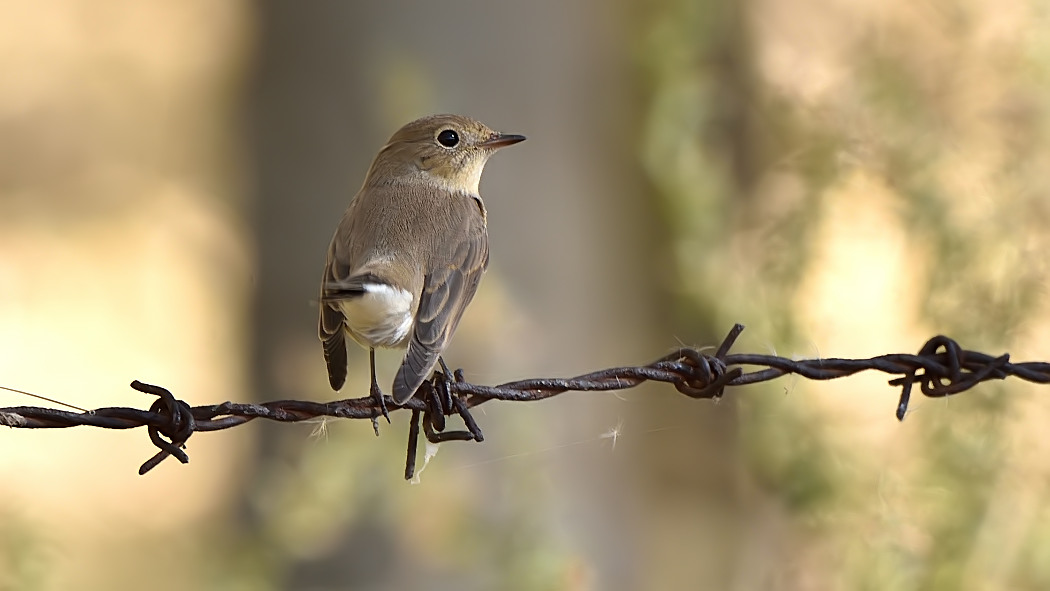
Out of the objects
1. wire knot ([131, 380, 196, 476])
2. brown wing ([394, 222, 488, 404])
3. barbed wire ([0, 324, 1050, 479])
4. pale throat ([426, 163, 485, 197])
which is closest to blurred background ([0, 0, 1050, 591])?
pale throat ([426, 163, 485, 197])

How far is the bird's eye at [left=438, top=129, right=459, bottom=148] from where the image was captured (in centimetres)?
328

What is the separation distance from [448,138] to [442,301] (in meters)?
0.70

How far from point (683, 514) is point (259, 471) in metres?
2.17

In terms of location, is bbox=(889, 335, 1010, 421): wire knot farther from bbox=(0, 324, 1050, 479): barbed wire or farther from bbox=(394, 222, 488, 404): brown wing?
bbox=(394, 222, 488, 404): brown wing

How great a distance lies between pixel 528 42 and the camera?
A: 468 cm

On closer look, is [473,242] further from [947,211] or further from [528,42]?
[947,211]

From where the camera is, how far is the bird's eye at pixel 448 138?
10.8 feet

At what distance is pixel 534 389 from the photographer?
7.02 ft

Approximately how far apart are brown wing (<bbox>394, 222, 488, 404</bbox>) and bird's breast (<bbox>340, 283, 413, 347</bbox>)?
4cm

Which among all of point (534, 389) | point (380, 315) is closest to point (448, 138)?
point (380, 315)

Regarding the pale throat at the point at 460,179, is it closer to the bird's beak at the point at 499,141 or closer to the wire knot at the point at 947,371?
the bird's beak at the point at 499,141

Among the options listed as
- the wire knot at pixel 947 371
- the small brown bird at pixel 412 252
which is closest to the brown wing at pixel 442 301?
the small brown bird at pixel 412 252

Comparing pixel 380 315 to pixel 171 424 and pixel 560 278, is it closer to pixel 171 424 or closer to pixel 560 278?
→ pixel 171 424

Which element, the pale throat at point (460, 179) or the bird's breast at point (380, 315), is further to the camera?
the pale throat at point (460, 179)
